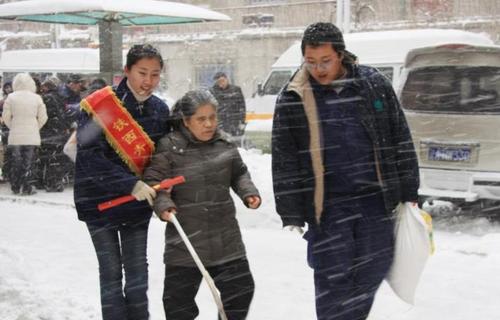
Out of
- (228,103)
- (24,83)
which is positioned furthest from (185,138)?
(228,103)

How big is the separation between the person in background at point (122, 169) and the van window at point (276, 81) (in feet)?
33.6

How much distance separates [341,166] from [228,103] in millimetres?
10159

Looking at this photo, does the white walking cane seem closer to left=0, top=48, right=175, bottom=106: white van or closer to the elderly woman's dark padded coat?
the elderly woman's dark padded coat

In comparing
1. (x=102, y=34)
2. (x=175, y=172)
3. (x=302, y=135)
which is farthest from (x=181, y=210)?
(x=102, y=34)

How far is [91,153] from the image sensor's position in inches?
142

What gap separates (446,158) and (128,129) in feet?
15.2

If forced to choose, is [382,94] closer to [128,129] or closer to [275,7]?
[128,129]

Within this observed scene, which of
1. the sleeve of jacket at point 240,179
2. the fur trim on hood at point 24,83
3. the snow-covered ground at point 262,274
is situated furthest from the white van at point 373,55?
the sleeve of jacket at point 240,179

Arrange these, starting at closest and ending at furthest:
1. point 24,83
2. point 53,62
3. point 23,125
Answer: point 24,83, point 23,125, point 53,62

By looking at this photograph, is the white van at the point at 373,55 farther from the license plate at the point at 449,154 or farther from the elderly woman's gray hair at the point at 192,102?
the elderly woman's gray hair at the point at 192,102

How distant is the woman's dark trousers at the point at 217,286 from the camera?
3541 mm

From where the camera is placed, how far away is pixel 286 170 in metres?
3.40

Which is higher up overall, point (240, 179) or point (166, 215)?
point (240, 179)

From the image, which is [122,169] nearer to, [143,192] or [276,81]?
[143,192]
